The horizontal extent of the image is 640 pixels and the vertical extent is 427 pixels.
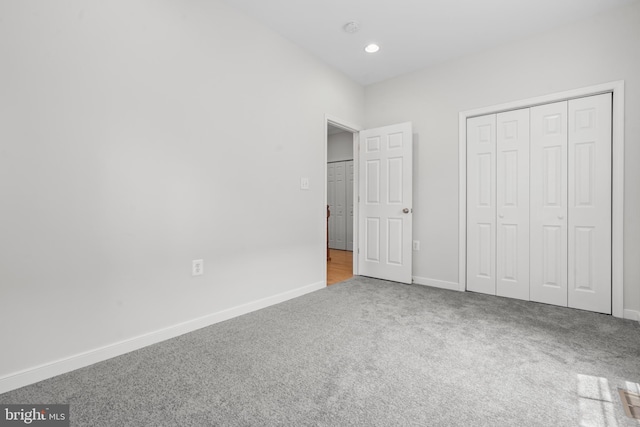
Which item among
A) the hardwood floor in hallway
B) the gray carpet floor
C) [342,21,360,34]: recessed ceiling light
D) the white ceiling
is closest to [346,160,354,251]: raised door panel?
the hardwood floor in hallway

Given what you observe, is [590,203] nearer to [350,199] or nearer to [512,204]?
[512,204]

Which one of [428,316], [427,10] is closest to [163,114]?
[427,10]

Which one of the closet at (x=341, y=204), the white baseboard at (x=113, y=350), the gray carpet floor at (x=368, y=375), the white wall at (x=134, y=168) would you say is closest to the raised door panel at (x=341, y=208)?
the closet at (x=341, y=204)

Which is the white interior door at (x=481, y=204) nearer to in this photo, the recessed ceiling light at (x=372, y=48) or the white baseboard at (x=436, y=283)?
the white baseboard at (x=436, y=283)

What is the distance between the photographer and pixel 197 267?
89.2 inches

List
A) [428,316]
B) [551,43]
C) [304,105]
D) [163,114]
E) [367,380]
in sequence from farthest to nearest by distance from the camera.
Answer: [304,105] → [551,43] → [428,316] → [163,114] → [367,380]

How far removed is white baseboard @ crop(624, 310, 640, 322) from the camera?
7.99 ft

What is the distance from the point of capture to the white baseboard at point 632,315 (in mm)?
2436

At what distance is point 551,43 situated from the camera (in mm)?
2807

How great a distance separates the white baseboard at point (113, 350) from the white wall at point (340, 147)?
4.32 m

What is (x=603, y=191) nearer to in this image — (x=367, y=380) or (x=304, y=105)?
(x=367, y=380)

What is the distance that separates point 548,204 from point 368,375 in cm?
248

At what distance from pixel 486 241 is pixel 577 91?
5.21 ft
